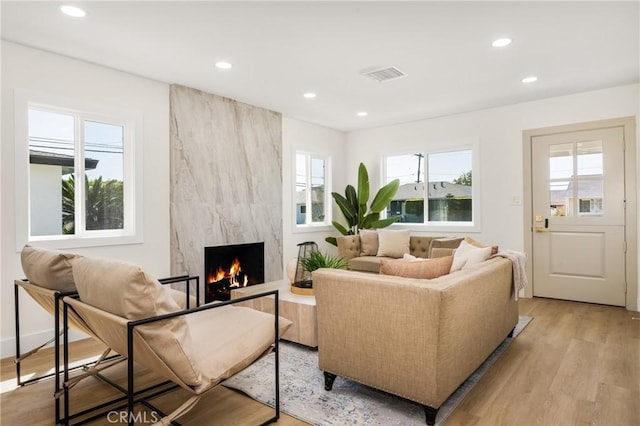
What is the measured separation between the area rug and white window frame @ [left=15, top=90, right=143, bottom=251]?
6.53 ft

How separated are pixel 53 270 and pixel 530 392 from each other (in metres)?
2.89

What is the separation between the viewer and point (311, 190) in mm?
6070

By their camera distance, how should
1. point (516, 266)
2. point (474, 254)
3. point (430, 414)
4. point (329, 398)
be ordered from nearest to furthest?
1. point (430, 414)
2. point (329, 398)
3. point (474, 254)
4. point (516, 266)

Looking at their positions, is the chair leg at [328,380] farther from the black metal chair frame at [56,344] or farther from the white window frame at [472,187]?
the white window frame at [472,187]

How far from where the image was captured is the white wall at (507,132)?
431 cm

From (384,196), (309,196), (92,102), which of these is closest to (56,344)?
(92,102)

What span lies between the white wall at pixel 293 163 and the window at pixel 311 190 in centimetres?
13

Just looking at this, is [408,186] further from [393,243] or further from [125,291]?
[125,291]

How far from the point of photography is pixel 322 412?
2117 millimetres

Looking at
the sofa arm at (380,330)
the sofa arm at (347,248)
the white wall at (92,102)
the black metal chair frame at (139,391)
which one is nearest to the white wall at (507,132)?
the sofa arm at (347,248)

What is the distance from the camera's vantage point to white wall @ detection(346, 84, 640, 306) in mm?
4312

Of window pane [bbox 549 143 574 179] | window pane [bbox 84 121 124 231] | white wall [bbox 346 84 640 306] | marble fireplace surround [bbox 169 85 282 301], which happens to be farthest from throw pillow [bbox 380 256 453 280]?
window pane [bbox 549 143 574 179]

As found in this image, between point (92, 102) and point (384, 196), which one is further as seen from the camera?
point (384, 196)

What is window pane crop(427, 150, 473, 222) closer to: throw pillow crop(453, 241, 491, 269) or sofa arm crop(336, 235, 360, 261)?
sofa arm crop(336, 235, 360, 261)
